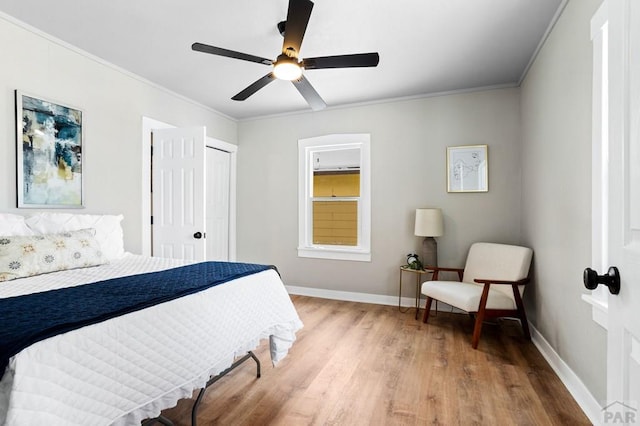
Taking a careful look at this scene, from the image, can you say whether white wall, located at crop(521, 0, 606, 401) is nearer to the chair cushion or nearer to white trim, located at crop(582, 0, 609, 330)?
white trim, located at crop(582, 0, 609, 330)

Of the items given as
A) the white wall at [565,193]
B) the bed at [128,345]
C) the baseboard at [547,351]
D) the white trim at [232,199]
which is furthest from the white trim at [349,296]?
the bed at [128,345]

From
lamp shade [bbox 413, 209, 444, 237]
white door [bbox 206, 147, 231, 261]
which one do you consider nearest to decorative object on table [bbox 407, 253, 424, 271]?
lamp shade [bbox 413, 209, 444, 237]

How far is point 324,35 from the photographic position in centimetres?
261

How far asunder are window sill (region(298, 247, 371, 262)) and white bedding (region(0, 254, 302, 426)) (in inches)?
89.4

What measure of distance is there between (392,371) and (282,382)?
833mm

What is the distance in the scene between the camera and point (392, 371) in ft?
7.82

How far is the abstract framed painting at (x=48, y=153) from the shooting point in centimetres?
245

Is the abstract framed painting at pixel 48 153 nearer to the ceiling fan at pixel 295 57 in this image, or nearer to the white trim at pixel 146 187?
the white trim at pixel 146 187

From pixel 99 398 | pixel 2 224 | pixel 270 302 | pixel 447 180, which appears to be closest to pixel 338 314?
pixel 270 302

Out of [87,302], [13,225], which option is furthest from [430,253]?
[13,225]

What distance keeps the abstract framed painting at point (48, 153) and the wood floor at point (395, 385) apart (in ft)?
6.62

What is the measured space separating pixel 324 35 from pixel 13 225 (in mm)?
2730

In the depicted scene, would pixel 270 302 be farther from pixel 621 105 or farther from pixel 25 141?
pixel 25 141

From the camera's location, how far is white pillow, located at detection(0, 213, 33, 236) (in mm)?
2158
